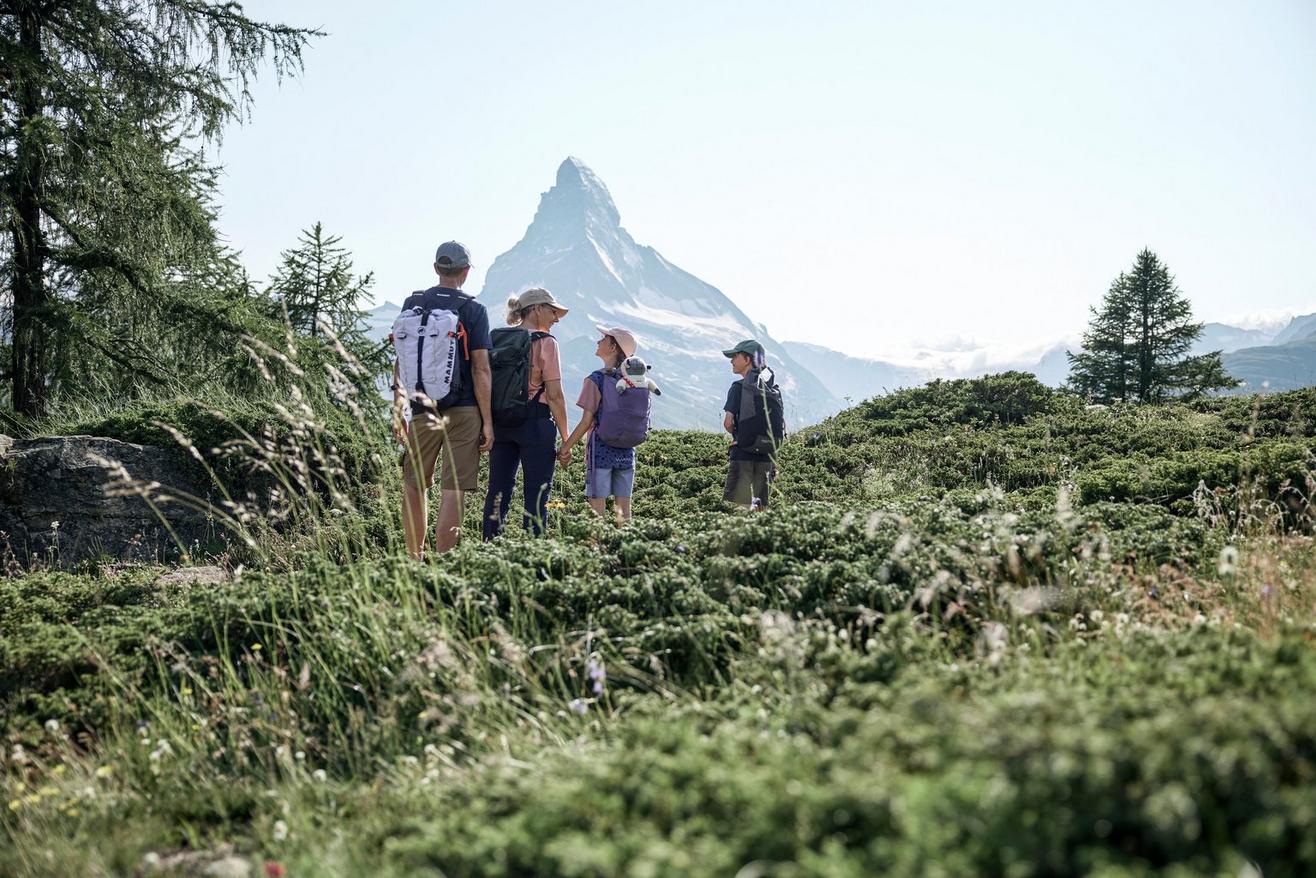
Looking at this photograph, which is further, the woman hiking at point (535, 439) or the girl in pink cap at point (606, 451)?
the girl in pink cap at point (606, 451)

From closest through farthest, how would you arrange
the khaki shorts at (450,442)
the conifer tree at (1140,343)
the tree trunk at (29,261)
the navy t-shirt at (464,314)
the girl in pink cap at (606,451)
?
the navy t-shirt at (464,314) → the khaki shorts at (450,442) → the girl in pink cap at (606,451) → the tree trunk at (29,261) → the conifer tree at (1140,343)

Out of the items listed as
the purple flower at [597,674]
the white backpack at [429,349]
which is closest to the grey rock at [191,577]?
the white backpack at [429,349]

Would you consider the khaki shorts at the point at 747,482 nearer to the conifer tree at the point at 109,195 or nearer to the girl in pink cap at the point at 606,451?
the girl in pink cap at the point at 606,451

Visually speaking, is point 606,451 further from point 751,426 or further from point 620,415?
point 751,426

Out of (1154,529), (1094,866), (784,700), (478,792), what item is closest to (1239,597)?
(1154,529)

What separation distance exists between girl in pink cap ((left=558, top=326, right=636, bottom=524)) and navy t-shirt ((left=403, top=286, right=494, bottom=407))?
1583 mm

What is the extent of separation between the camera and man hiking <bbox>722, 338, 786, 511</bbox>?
859 centimetres

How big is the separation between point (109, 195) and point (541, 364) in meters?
8.28

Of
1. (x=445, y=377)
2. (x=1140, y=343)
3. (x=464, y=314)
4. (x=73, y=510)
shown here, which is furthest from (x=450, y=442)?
(x=1140, y=343)

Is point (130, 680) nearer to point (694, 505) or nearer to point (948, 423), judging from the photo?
point (694, 505)

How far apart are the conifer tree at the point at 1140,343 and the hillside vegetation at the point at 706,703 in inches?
1292

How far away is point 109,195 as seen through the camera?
11805 millimetres

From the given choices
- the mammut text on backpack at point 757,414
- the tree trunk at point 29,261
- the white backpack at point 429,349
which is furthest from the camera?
the tree trunk at point 29,261

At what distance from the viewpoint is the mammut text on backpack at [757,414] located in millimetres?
8562
